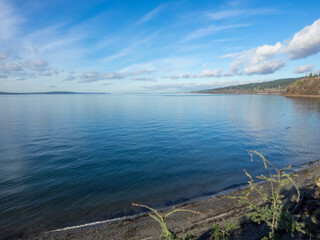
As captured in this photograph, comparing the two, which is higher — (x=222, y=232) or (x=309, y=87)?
(x=309, y=87)

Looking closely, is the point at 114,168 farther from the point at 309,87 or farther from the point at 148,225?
the point at 309,87

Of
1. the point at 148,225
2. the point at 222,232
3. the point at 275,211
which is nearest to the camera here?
the point at 275,211

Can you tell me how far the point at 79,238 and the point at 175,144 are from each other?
68.8 ft

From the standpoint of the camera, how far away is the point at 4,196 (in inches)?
579

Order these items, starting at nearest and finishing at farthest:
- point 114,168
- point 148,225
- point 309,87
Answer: point 148,225
point 114,168
point 309,87

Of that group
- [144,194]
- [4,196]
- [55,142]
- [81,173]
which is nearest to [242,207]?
[144,194]

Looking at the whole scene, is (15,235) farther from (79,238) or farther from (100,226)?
(100,226)

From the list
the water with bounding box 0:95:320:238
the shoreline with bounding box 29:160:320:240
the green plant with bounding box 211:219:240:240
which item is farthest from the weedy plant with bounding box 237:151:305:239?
the water with bounding box 0:95:320:238

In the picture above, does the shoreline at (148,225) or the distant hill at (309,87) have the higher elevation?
the distant hill at (309,87)

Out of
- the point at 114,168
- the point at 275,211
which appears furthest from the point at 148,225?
the point at 114,168

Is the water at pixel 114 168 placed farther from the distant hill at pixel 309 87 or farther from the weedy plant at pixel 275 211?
the distant hill at pixel 309 87

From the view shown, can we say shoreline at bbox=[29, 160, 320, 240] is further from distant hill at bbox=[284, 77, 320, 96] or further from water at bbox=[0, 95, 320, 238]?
distant hill at bbox=[284, 77, 320, 96]

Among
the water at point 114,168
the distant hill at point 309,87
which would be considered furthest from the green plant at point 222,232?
the distant hill at point 309,87

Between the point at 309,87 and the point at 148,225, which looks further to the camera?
the point at 309,87
